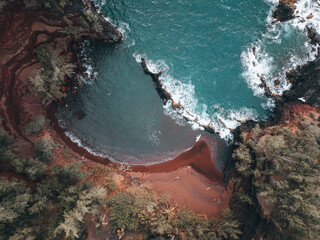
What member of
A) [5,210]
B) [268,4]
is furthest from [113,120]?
[268,4]

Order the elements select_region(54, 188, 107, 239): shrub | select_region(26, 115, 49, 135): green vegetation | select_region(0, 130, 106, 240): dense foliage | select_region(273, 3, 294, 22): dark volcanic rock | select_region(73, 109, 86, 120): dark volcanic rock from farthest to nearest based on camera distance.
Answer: select_region(273, 3, 294, 22): dark volcanic rock → select_region(73, 109, 86, 120): dark volcanic rock → select_region(26, 115, 49, 135): green vegetation → select_region(54, 188, 107, 239): shrub → select_region(0, 130, 106, 240): dense foliage

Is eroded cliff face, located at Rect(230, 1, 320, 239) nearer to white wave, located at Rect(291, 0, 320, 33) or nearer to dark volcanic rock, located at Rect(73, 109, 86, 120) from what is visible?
white wave, located at Rect(291, 0, 320, 33)

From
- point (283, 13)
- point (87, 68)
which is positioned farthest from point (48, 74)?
point (283, 13)

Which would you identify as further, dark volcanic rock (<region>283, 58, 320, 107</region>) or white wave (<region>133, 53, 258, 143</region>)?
white wave (<region>133, 53, 258, 143</region>)

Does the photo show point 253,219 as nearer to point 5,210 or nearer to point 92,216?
point 92,216

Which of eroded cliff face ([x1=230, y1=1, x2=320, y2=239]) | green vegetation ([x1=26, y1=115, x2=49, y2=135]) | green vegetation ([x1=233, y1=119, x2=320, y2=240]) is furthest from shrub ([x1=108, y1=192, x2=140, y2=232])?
green vegetation ([x1=233, y1=119, x2=320, y2=240])

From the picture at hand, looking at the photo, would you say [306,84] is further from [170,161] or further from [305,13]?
[170,161]
